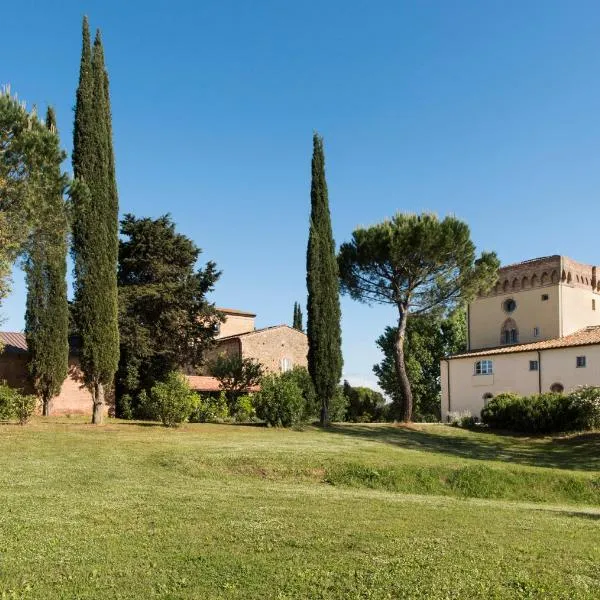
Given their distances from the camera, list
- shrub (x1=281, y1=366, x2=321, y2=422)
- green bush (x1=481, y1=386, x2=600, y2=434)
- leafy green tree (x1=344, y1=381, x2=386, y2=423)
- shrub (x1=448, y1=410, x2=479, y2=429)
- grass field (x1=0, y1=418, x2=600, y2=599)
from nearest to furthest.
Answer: grass field (x1=0, y1=418, x2=600, y2=599) → shrub (x1=281, y1=366, x2=321, y2=422) → green bush (x1=481, y1=386, x2=600, y2=434) → shrub (x1=448, y1=410, x2=479, y2=429) → leafy green tree (x1=344, y1=381, x2=386, y2=423)

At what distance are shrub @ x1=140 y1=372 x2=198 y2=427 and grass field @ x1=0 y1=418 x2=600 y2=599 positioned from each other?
4.43m

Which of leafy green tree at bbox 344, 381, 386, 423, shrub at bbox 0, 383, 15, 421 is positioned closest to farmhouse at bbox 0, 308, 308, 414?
shrub at bbox 0, 383, 15, 421

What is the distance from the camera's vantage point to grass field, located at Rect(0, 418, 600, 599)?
6.21 metres

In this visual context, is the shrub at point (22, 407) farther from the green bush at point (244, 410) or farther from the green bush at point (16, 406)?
the green bush at point (244, 410)

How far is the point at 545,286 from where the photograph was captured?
4134 centimetres

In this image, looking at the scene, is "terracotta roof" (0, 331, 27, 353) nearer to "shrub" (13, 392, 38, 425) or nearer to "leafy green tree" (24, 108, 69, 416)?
"leafy green tree" (24, 108, 69, 416)

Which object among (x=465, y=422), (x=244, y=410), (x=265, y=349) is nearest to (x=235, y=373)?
(x=244, y=410)

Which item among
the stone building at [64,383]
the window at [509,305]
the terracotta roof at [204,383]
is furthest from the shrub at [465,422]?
the stone building at [64,383]

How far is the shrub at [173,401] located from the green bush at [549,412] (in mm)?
16927

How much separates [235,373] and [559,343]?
18.3m

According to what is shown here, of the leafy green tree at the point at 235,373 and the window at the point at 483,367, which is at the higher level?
the window at the point at 483,367

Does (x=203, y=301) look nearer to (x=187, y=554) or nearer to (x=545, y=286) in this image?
(x=545, y=286)

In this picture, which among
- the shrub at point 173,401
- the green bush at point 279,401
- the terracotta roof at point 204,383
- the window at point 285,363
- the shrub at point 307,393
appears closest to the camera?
the shrub at point 173,401

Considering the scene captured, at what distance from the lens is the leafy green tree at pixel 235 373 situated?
34.6m
